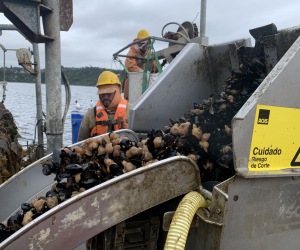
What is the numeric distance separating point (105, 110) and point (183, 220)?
348cm

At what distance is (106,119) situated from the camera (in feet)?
16.5

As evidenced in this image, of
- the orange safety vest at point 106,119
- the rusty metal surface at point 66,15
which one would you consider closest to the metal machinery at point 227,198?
the rusty metal surface at point 66,15

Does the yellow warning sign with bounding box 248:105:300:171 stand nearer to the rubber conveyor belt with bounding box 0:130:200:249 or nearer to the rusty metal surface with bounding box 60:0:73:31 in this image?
the rubber conveyor belt with bounding box 0:130:200:249

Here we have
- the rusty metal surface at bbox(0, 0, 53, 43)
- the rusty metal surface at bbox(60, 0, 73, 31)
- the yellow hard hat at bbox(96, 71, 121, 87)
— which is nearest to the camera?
the rusty metal surface at bbox(0, 0, 53, 43)

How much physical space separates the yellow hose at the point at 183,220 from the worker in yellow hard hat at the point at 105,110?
→ 10.0 ft

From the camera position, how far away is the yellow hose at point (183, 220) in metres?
1.72

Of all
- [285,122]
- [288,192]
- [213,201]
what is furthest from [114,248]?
[285,122]

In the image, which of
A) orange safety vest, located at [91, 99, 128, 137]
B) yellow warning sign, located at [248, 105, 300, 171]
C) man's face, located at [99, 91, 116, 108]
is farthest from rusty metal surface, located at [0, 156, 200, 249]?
man's face, located at [99, 91, 116, 108]

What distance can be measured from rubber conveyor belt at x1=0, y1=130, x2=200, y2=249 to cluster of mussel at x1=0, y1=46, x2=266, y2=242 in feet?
0.66

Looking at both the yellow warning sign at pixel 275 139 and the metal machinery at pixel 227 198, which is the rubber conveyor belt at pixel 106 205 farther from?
the yellow warning sign at pixel 275 139

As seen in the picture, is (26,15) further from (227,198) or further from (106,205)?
(227,198)

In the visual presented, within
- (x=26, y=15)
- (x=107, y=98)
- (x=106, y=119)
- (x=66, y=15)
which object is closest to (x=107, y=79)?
(x=107, y=98)

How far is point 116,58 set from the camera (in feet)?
19.8

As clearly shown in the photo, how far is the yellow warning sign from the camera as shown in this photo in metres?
1.96
